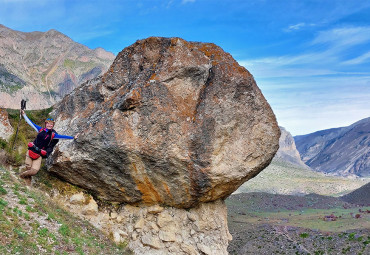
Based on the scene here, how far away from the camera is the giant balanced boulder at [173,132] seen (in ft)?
43.5

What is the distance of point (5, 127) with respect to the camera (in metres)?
16.2

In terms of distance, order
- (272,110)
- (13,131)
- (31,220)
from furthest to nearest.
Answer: (13,131), (272,110), (31,220)

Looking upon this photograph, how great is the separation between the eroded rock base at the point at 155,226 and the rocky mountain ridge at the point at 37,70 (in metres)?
Result: 122

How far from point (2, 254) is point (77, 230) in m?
4.53

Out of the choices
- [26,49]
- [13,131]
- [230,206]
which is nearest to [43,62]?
[26,49]

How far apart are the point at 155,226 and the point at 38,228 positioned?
582cm

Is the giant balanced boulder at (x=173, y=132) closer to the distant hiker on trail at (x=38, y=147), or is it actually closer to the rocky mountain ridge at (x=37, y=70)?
the distant hiker on trail at (x=38, y=147)

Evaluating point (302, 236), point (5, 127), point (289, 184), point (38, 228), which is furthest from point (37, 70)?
point (38, 228)

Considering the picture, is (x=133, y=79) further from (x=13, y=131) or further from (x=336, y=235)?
(x=336, y=235)

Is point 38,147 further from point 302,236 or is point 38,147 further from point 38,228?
point 302,236

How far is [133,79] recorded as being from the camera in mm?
14789

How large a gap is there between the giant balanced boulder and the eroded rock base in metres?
0.51

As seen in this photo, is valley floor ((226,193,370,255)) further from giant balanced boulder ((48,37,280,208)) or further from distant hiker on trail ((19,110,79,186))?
distant hiker on trail ((19,110,79,186))

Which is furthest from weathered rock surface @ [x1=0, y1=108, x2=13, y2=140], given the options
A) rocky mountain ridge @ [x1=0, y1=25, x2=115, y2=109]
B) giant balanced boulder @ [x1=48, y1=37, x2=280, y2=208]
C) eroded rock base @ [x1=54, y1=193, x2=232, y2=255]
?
rocky mountain ridge @ [x1=0, y1=25, x2=115, y2=109]
